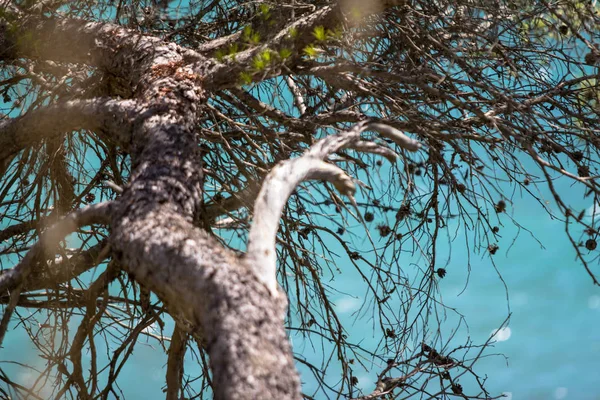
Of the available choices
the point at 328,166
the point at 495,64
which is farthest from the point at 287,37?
the point at 495,64

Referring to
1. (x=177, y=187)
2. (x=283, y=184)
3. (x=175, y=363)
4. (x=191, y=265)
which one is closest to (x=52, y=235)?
(x=177, y=187)

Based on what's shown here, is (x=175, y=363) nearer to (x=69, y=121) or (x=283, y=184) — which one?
(x=69, y=121)

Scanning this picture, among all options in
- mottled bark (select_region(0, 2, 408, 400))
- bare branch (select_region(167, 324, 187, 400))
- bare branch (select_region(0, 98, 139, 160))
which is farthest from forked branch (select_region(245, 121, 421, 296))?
bare branch (select_region(167, 324, 187, 400))

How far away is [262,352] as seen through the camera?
1604 mm

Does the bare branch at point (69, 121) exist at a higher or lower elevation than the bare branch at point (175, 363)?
higher

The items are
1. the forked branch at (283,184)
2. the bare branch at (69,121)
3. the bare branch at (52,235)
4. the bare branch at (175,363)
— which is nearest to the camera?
the forked branch at (283,184)

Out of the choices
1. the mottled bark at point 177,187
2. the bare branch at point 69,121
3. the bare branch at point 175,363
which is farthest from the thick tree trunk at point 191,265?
the bare branch at point 175,363

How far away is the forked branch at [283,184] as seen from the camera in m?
1.81

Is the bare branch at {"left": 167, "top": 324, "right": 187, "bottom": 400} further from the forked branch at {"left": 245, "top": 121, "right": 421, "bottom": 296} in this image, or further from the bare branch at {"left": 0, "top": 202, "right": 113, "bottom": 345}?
the forked branch at {"left": 245, "top": 121, "right": 421, "bottom": 296}

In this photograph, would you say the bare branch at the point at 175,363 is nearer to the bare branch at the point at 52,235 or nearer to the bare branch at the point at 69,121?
the bare branch at the point at 52,235

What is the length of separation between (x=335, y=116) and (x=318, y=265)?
1.03 m

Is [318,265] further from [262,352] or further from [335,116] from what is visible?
[262,352]

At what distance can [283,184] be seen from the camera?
1.92m

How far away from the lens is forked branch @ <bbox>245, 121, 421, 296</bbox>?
181cm
